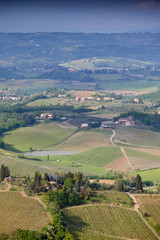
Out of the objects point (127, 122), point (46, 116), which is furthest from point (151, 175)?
point (46, 116)

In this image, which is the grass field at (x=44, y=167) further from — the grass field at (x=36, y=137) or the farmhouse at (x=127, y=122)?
the farmhouse at (x=127, y=122)

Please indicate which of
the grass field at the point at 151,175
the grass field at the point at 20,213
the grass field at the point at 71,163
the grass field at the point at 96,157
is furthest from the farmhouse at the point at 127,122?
the grass field at the point at 20,213

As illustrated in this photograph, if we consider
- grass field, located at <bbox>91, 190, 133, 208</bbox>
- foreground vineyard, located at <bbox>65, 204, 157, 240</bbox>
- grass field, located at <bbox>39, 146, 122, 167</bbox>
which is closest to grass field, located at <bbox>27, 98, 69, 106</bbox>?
grass field, located at <bbox>39, 146, 122, 167</bbox>

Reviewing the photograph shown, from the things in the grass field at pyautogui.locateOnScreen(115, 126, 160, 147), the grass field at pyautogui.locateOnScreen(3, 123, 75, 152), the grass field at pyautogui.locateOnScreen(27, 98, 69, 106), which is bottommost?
the grass field at pyautogui.locateOnScreen(27, 98, 69, 106)

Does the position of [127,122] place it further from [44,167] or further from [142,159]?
[44,167]

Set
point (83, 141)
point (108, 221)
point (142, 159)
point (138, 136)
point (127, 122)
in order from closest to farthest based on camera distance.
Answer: point (108, 221), point (142, 159), point (83, 141), point (138, 136), point (127, 122)

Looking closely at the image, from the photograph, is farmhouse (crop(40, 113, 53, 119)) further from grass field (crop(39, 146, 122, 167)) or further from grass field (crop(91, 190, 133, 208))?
grass field (crop(91, 190, 133, 208))
